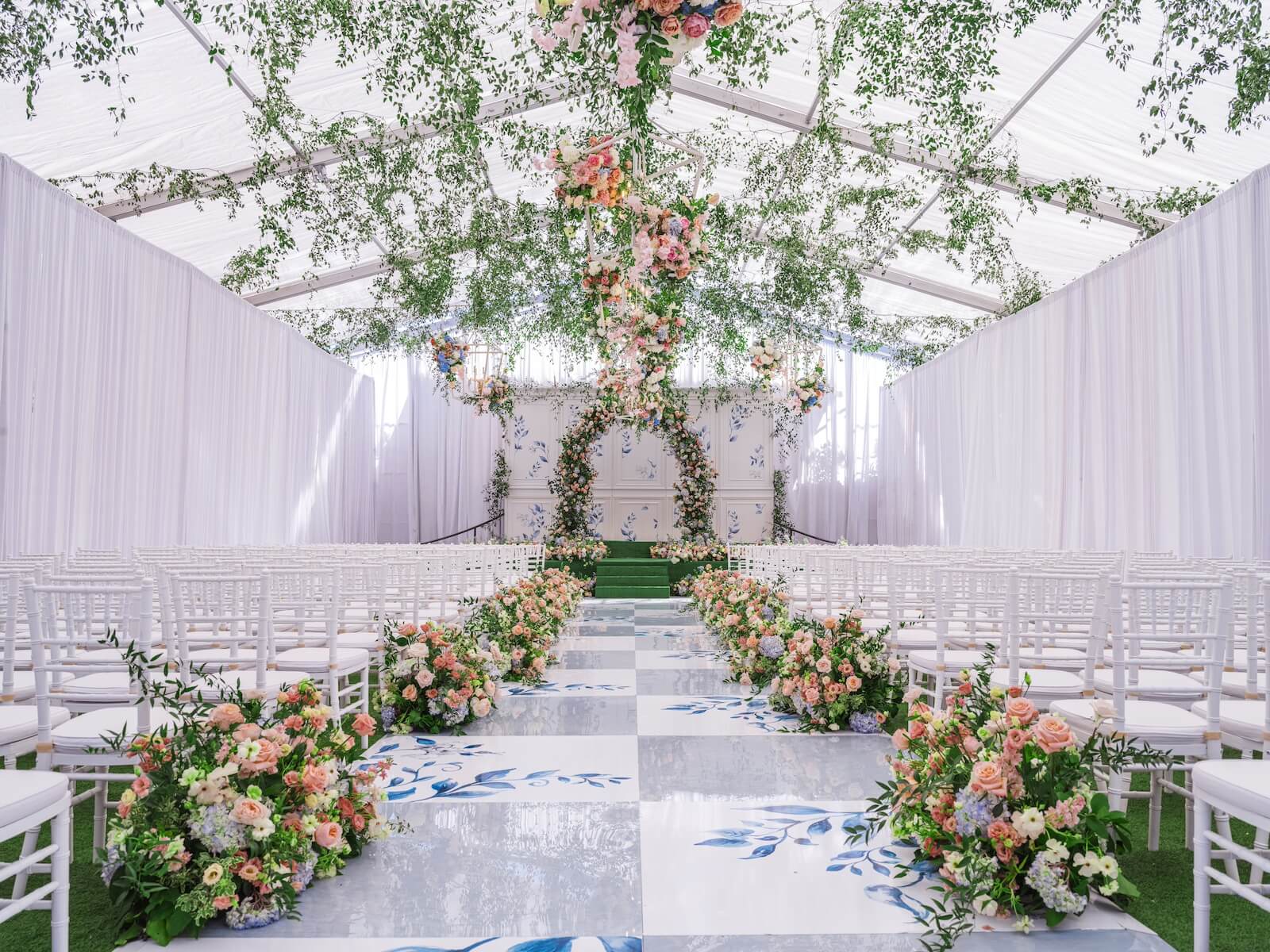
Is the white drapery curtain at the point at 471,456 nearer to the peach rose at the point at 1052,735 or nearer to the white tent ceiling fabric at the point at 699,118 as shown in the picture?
the white tent ceiling fabric at the point at 699,118

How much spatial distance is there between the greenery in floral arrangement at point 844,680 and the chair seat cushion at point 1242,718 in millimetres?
1601

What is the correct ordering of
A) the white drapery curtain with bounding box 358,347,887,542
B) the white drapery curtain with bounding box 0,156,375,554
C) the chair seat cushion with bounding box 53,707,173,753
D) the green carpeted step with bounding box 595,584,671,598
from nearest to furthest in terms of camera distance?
the chair seat cushion with bounding box 53,707,173,753 → the white drapery curtain with bounding box 0,156,375,554 → the green carpeted step with bounding box 595,584,671,598 → the white drapery curtain with bounding box 358,347,887,542

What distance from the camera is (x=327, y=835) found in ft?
8.21

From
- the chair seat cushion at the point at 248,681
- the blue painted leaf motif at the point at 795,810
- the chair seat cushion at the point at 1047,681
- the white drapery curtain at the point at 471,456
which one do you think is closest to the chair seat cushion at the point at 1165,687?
the chair seat cushion at the point at 1047,681

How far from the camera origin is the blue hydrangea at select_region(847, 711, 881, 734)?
14.5ft

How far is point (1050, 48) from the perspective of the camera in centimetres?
701

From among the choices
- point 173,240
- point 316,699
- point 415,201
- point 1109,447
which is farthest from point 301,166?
point 1109,447

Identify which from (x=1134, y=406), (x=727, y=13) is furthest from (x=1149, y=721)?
(x=1134, y=406)

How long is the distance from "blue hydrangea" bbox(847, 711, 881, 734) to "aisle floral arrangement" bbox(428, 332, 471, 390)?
8.99m

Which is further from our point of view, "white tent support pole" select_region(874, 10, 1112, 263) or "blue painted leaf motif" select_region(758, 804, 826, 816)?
"white tent support pole" select_region(874, 10, 1112, 263)

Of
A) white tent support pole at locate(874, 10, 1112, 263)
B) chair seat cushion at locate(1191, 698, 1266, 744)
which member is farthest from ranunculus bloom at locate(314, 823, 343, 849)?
white tent support pole at locate(874, 10, 1112, 263)

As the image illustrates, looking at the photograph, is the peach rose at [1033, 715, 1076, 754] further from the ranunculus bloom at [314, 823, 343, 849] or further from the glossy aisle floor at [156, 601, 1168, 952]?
the ranunculus bloom at [314, 823, 343, 849]

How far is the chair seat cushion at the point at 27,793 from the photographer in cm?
170

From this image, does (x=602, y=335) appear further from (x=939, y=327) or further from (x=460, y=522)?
(x=460, y=522)
